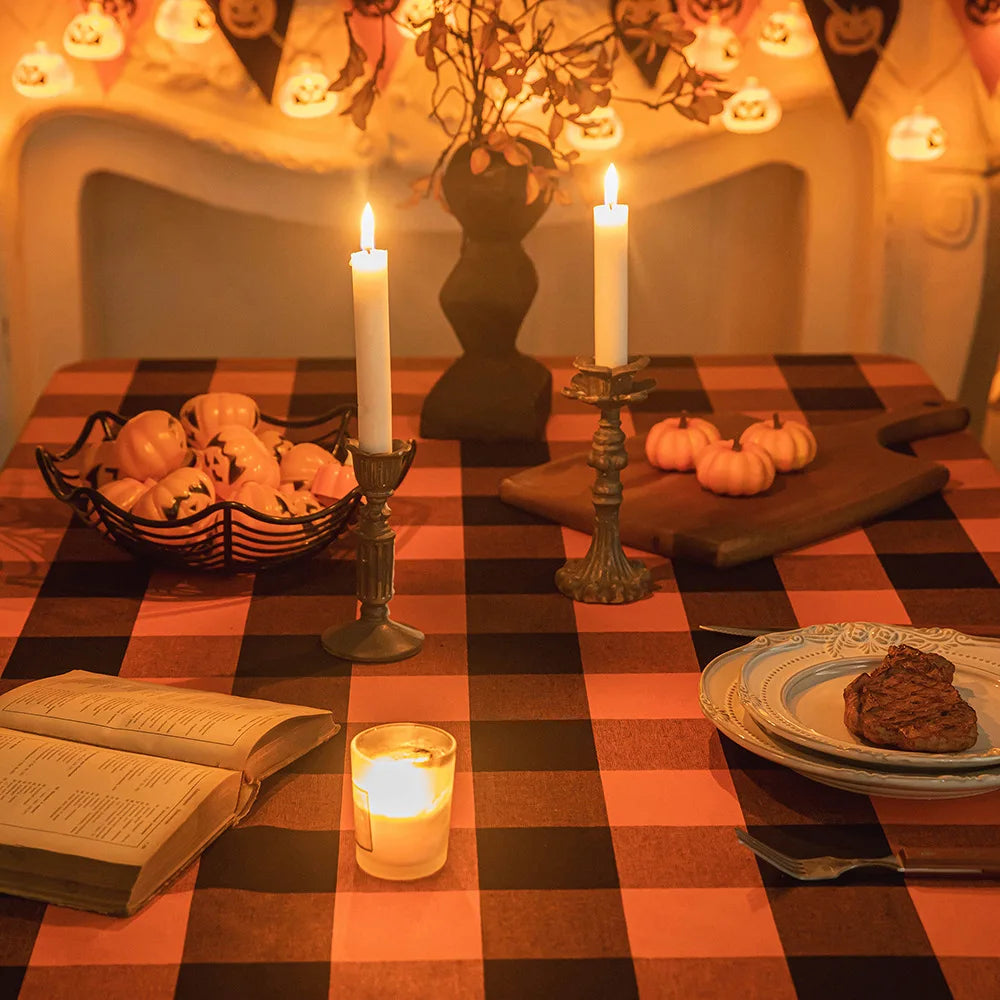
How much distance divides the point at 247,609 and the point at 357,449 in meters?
0.23

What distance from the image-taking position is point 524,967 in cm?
75

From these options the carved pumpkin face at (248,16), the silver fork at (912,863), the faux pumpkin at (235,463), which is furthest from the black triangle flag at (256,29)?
the silver fork at (912,863)

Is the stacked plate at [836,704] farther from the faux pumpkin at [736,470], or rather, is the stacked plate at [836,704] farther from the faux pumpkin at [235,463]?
the faux pumpkin at [235,463]

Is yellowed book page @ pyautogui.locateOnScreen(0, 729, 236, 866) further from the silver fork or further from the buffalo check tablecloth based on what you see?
the silver fork

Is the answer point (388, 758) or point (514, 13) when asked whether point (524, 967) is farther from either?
point (514, 13)

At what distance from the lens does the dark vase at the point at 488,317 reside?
1.61m

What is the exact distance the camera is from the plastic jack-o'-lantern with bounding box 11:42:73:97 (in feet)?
8.61

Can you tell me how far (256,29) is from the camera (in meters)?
2.62

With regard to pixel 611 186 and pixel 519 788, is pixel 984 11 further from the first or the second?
pixel 519 788

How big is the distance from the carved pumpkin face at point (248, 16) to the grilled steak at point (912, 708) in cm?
210

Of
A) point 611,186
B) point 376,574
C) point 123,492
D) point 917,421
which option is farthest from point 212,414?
point 917,421

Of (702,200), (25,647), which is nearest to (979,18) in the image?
(702,200)

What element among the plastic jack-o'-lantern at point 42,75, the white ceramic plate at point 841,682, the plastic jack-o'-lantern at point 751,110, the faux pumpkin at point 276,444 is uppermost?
the plastic jack-o'-lantern at point 42,75

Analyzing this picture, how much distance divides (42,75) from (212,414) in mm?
1550
